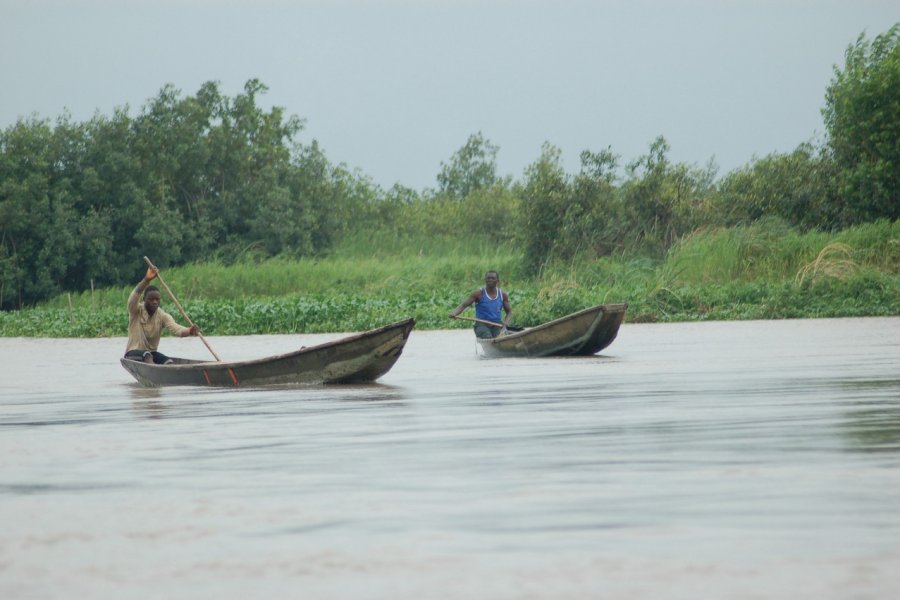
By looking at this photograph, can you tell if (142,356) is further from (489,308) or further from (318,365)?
(489,308)

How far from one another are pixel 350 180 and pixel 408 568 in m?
50.6

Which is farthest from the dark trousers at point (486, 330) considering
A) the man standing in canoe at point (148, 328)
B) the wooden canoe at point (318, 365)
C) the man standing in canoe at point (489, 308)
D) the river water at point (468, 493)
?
the river water at point (468, 493)

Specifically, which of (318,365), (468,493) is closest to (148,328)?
(318,365)

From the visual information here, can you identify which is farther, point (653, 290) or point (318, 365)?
point (653, 290)

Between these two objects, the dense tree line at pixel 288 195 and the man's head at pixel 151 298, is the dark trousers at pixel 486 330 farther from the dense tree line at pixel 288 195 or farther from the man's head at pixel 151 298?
the dense tree line at pixel 288 195

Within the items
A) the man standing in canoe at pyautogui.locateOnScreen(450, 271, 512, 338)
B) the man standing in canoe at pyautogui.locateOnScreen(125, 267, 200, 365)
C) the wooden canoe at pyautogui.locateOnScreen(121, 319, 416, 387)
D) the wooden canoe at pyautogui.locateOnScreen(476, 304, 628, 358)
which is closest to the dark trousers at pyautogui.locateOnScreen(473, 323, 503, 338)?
the man standing in canoe at pyautogui.locateOnScreen(450, 271, 512, 338)

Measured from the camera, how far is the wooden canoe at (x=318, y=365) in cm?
1262

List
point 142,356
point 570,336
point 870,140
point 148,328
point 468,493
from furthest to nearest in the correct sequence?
point 870,140, point 570,336, point 148,328, point 142,356, point 468,493

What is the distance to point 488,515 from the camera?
5539 millimetres

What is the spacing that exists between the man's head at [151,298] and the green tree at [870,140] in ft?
66.8

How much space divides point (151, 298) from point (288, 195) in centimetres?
3175

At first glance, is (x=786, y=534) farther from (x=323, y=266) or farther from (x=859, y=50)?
(x=323, y=266)

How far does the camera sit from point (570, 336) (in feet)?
54.4

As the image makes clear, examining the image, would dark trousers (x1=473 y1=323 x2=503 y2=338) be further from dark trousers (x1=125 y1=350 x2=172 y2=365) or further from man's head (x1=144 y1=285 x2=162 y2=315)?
man's head (x1=144 y1=285 x2=162 y2=315)
